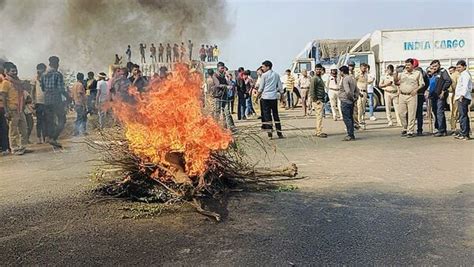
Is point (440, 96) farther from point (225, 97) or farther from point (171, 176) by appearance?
point (171, 176)

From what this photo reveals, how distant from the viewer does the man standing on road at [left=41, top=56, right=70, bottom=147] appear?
10.0m

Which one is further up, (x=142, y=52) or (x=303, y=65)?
(x=303, y=65)

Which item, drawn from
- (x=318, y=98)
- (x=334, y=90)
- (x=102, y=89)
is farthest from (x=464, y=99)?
(x=102, y=89)

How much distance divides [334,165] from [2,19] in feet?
20.9

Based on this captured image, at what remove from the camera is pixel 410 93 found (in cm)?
998

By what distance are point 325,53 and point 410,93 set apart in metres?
11.8

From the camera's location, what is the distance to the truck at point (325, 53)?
69.1 feet

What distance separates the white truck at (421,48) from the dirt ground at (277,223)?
41.2ft

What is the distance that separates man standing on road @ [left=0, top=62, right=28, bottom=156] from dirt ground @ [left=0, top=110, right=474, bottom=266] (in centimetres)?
301

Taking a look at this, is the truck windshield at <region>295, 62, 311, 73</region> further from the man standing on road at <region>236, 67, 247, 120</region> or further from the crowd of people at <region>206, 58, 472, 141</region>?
the crowd of people at <region>206, 58, 472, 141</region>

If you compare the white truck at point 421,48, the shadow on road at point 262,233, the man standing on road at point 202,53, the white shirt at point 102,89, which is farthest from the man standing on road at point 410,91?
the white truck at point 421,48

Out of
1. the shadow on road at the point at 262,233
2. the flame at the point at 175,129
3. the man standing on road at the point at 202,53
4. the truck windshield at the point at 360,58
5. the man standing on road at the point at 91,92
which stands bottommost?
the shadow on road at the point at 262,233

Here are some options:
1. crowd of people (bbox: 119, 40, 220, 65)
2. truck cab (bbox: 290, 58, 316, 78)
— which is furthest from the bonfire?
truck cab (bbox: 290, 58, 316, 78)

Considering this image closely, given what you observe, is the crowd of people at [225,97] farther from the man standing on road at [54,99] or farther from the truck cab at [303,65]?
the truck cab at [303,65]
